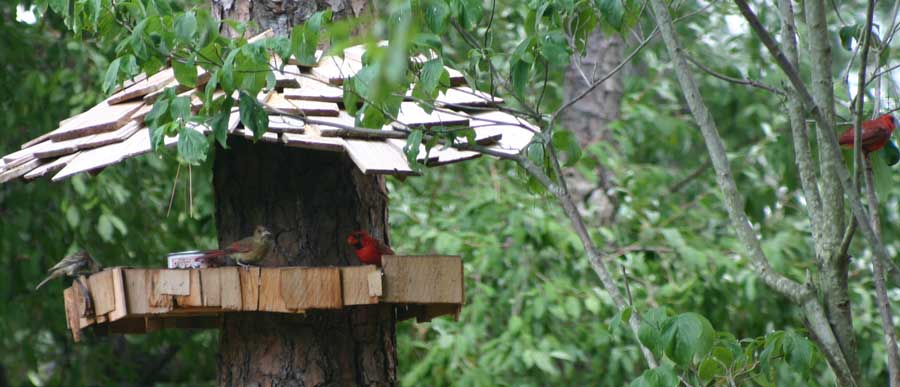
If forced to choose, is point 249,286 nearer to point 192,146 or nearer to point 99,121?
point 192,146

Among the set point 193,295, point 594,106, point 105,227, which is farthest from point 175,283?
point 594,106

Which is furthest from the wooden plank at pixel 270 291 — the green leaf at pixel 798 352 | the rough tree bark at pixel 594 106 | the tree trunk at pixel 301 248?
the rough tree bark at pixel 594 106

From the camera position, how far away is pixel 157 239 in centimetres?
707

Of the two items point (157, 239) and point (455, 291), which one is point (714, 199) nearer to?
point (157, 239)

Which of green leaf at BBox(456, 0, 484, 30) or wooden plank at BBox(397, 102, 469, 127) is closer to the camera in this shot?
green leaf at BBox(456, 0, 484, 30)

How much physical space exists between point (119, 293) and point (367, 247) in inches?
31.5

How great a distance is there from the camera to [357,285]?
3.53 metres

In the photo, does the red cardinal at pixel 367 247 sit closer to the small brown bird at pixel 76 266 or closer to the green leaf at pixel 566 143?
the green leaf at pixel 566 143

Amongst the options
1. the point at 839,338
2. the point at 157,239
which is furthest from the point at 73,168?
the point at 157,239

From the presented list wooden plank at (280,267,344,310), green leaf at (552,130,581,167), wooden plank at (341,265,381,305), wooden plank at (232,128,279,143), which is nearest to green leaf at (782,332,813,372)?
green leaf at (552,130,581,167)

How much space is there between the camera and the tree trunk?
3.85 metres

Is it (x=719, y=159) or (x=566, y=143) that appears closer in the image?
(x=719, y=159)

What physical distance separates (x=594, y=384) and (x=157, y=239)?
2737 mm

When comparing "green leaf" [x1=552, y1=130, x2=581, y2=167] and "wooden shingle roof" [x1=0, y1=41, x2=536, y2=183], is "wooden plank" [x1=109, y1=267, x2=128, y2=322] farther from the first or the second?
"green leaf" [x1=552, y1=130, x2=581, y2=167]
